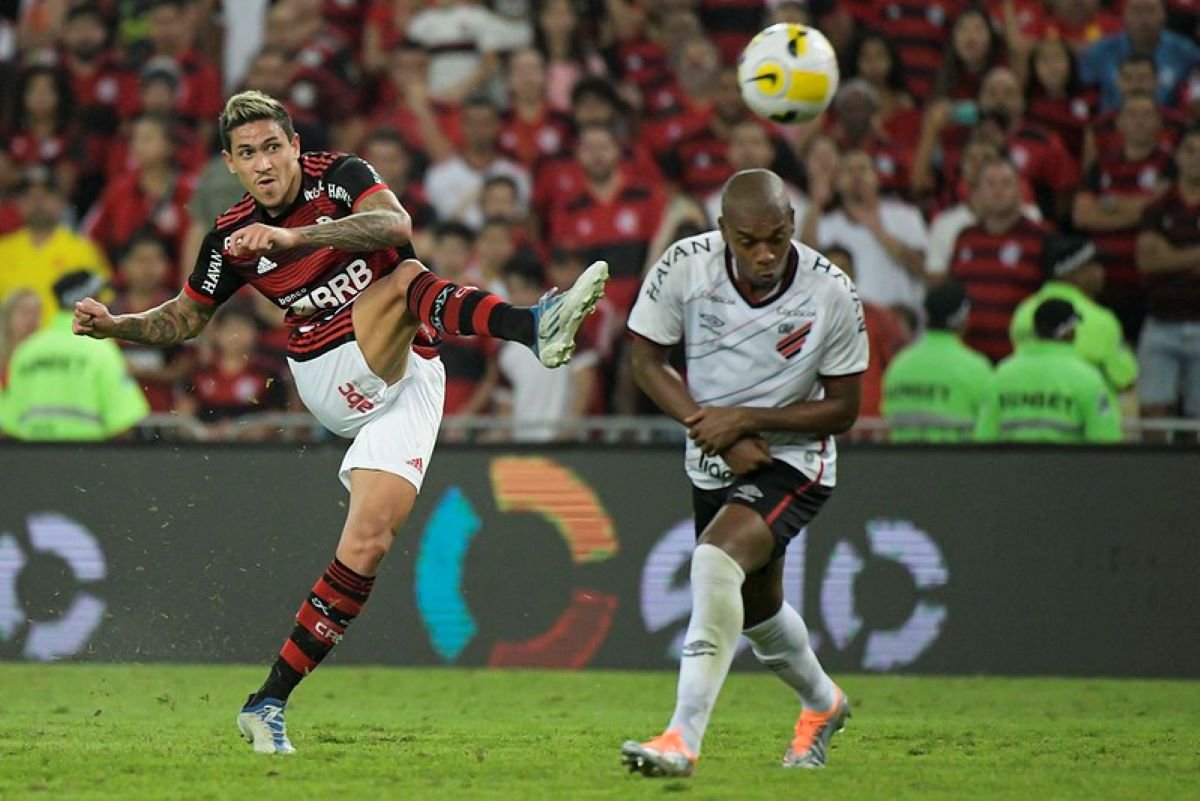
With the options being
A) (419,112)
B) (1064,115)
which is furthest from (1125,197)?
(419,112)

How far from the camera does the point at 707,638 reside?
768 centimetres

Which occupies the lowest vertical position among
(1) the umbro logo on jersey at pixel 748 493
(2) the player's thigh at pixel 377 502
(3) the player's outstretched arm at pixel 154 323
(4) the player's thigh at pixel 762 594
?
(4) the player's thigh at pixel 762 594

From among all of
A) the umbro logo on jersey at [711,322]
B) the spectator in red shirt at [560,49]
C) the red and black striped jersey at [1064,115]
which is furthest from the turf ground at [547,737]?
the spectator in red shirt at [560,49]

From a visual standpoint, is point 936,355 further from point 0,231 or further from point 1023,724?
point 0,231

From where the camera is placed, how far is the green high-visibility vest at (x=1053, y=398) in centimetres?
1302

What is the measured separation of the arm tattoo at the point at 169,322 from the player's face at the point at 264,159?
655 mm

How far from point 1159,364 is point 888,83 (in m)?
3.29

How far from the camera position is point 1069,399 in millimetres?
13047

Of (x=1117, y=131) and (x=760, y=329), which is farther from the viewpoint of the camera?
(x=1117, y=131)

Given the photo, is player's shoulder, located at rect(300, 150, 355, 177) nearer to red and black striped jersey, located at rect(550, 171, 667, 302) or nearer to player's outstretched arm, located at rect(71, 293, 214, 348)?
player's outstretched arm, located at rect(71, 293, 214, 348)

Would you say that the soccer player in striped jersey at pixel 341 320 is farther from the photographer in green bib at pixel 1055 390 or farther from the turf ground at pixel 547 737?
the photographer in green bib at pixel 1055 390

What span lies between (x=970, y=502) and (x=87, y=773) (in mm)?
6419

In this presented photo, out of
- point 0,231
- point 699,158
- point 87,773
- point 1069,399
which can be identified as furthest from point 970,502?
point 0,231

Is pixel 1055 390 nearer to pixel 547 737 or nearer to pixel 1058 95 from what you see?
pixel 1058 95
